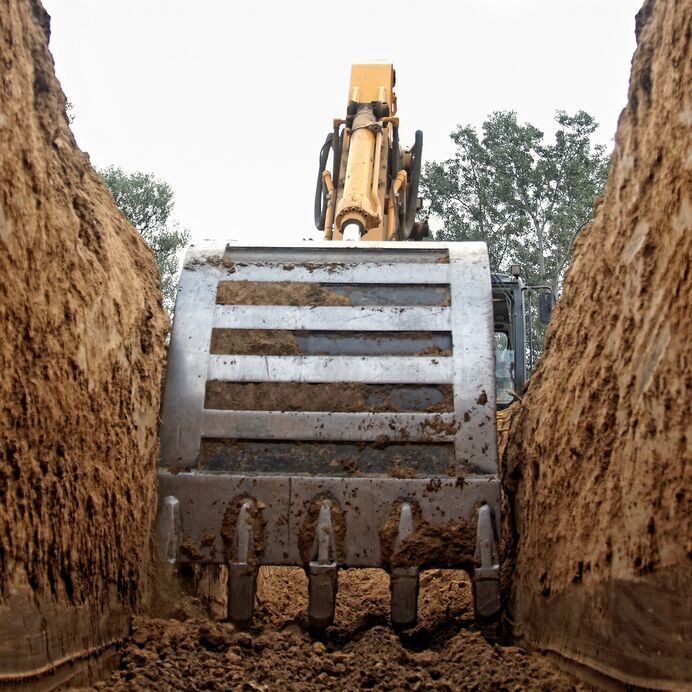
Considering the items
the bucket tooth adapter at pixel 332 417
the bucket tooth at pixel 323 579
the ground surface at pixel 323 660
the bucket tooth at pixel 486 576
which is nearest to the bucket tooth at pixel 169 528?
the bucket tooth adapter at pixel 332 417

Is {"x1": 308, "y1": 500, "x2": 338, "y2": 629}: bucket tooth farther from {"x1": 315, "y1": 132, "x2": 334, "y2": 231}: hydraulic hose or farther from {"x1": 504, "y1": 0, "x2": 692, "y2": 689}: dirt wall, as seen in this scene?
{"x1": 315, "y1": 132, "x2": 334, "y2": 231}: hydraulic hose

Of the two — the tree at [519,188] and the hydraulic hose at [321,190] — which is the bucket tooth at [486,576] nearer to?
the hydraulic hose at [321,190]

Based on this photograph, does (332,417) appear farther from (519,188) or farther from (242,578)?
(519,188)

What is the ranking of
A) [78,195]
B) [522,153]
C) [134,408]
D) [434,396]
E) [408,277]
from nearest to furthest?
1. [78,195]
2. [134,408]
3. [434,396]
4. [408,277]
5. [522,153]

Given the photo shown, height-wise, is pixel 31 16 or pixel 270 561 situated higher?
pixel 31 16

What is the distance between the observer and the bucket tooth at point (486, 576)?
3.43 meters

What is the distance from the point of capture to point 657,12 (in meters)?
2.82

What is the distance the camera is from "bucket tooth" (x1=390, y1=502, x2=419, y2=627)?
344 cm

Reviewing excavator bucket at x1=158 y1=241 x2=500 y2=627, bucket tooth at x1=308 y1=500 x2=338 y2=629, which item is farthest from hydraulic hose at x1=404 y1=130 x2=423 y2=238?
bucket tooth at x1=308 y1=500 x2=338 y2=629

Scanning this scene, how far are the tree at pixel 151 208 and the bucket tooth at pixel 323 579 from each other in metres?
23.1

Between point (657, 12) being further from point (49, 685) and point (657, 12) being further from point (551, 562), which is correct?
point (49, 685)

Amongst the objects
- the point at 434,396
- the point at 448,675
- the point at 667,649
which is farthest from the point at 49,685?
the point at 434,396

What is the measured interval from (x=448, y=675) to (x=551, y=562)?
Result: 20.4 inches

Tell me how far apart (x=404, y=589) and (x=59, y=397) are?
1.64 metres
